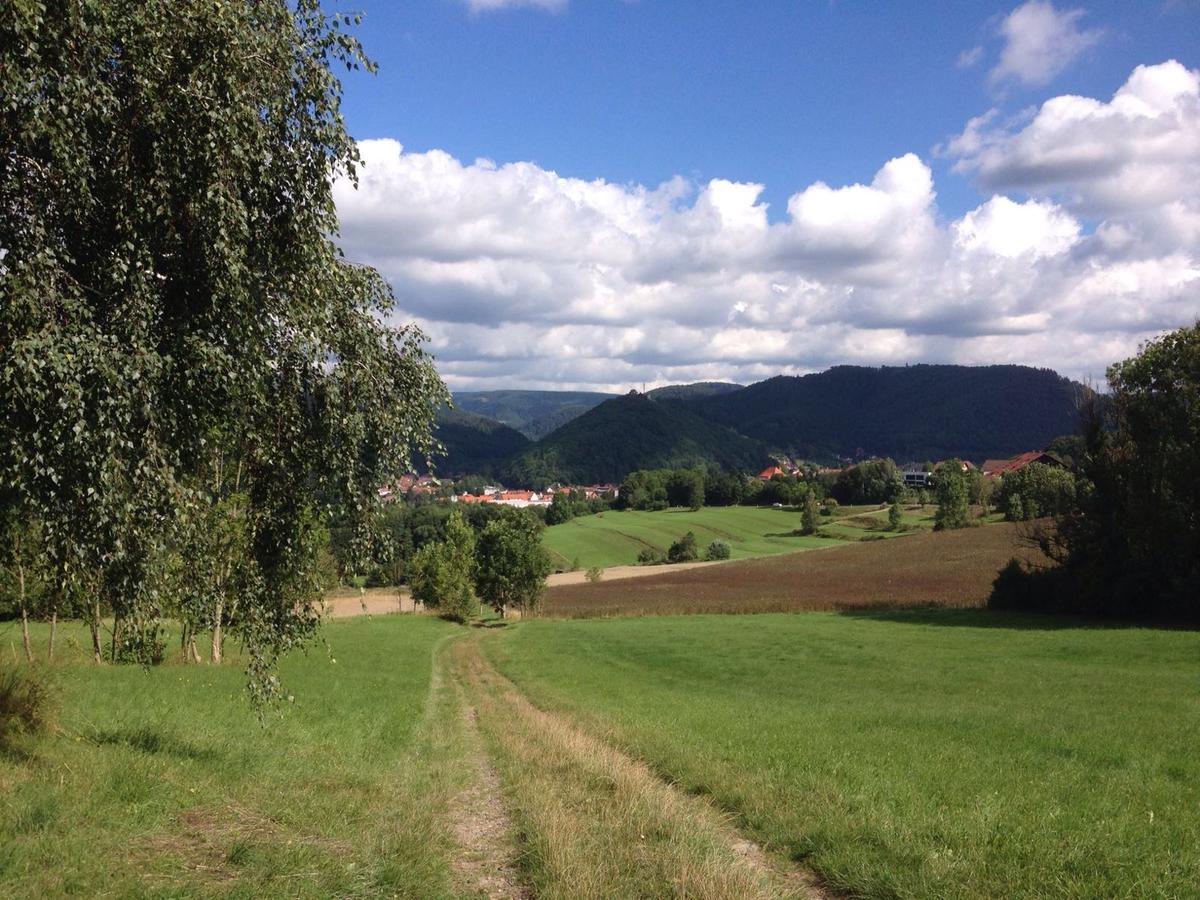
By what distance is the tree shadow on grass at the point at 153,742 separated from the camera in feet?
37.6

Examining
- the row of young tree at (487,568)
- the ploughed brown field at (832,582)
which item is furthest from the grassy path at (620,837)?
the row of young tree at (487,568)

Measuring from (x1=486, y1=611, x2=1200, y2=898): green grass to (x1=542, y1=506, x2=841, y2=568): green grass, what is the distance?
87842 mm

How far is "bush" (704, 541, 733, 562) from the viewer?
121062 mm

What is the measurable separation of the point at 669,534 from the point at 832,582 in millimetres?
68953

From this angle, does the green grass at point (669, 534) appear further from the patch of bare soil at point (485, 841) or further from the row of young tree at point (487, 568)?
the patch of bare soil at point (485, 841)

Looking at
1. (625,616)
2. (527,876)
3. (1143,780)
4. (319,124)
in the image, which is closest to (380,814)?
(527,876)

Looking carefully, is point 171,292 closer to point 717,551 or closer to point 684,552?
point 717,551

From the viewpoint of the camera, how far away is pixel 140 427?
296 inches

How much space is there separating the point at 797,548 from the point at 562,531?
4607 cm

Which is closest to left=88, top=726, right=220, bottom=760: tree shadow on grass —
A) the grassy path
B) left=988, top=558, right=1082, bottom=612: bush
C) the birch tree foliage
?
the birch tree foliage

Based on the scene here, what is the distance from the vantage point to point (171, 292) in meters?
8.23

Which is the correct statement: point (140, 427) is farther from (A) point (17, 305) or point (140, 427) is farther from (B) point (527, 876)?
(B) point (527, 876)

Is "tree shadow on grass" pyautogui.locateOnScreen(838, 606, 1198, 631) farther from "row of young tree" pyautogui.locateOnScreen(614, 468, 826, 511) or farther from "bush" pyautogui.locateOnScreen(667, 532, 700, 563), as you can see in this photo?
"row of young tree" pyautogui.locateOnScreen(614, 468, 826, 511)

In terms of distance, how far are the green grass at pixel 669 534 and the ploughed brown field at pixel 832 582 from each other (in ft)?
89.5
